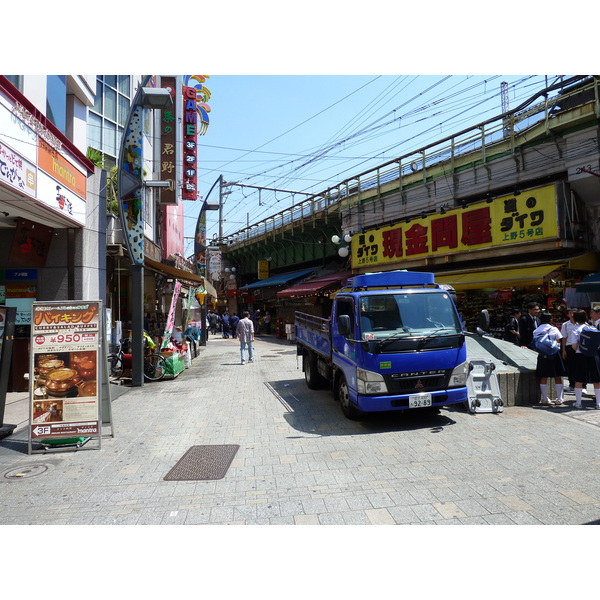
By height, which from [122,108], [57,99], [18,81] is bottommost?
[18,81]

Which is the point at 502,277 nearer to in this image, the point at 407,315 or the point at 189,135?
the point at 407,315

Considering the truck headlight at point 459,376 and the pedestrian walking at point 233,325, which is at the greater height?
the pedestrian walking at point 233,325

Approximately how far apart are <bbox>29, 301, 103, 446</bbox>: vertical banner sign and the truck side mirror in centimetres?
369

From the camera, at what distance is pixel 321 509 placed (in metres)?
4.05

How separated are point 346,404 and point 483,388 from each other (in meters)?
2.60

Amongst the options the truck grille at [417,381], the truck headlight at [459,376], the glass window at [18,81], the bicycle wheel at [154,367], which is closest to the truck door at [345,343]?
the truck grille at [417,381]

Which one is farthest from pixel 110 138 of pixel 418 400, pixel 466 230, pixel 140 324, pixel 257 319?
pixel 257 319

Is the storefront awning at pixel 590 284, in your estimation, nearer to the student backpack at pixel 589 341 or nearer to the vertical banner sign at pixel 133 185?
the student backpack at pixel 589 341

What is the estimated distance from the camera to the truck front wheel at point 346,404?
23.8 ft

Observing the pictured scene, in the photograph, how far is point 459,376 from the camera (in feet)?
22.4

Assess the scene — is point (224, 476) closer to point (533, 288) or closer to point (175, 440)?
point (175, 440)

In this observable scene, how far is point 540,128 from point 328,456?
14.1m

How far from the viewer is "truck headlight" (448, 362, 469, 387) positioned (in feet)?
22.1

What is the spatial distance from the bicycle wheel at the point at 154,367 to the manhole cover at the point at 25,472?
256 inches
